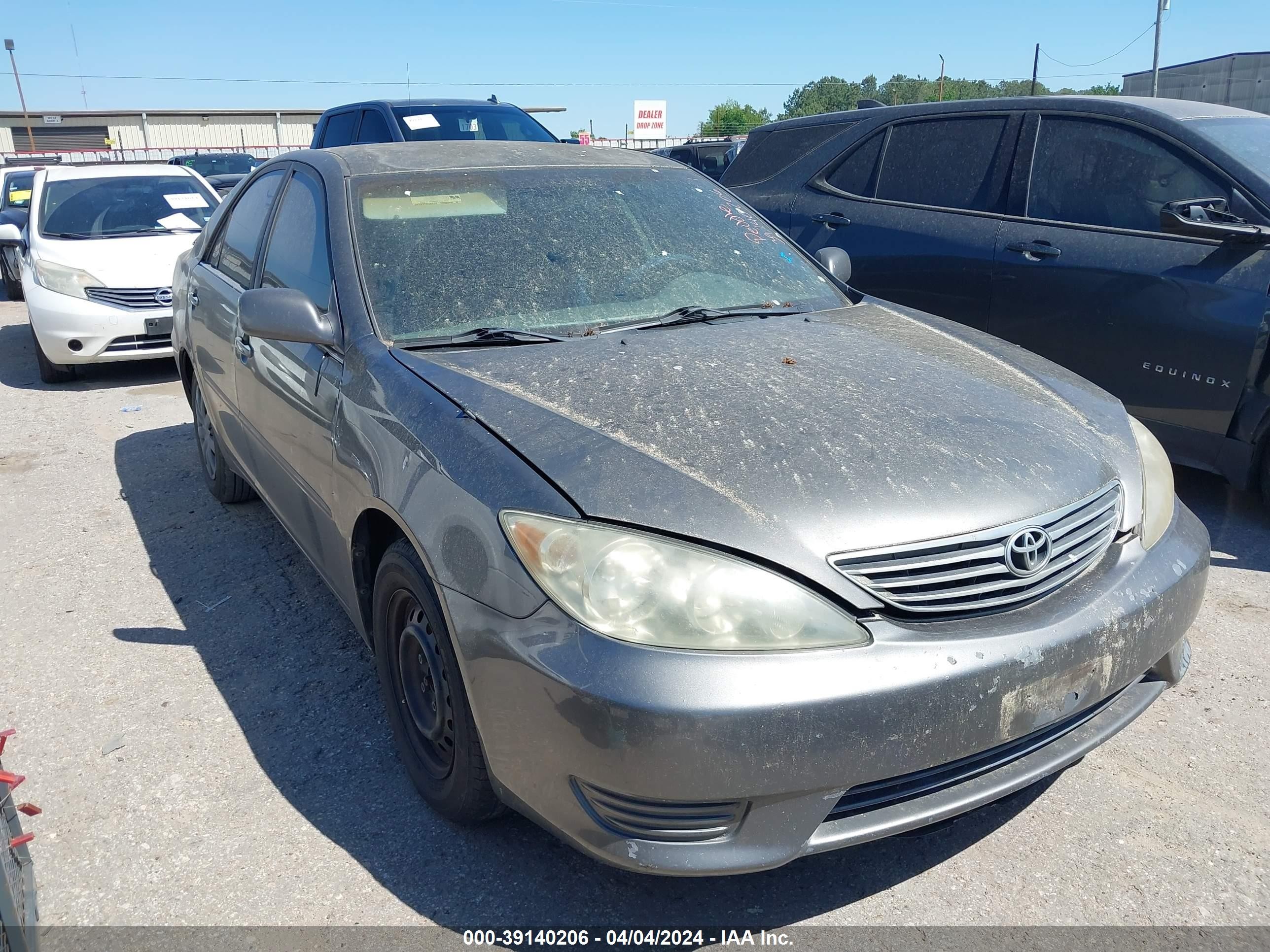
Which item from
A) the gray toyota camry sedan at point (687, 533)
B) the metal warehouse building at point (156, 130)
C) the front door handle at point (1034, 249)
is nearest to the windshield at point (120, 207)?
the gray toyota camry sedan at point (687, 533)

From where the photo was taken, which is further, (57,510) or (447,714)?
(57,510)

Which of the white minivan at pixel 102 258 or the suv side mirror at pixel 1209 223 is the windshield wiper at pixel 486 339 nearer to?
the suv side mirror at pixel 1209 223

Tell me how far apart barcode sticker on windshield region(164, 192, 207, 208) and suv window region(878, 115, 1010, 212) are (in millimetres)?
6358

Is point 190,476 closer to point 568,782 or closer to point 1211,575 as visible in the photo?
point 568,782

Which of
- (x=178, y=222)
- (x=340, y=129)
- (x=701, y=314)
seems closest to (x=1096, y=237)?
(x=701, y=314)

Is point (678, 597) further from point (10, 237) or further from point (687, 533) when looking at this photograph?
point (10, 237)

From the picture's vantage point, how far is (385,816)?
2623 mm

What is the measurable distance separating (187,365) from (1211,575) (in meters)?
4.72

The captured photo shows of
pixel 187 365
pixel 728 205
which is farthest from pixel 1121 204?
pixel 187 365

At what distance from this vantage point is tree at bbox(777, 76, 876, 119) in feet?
317

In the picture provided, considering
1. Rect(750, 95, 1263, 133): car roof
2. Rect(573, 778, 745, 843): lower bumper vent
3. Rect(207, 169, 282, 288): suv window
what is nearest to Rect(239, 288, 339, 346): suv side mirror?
Rect(207, 169, 282, 288): suv window

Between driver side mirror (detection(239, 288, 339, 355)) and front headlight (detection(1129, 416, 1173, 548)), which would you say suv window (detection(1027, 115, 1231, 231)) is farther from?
driver side mirror (detection(239, 288, 339, 355))

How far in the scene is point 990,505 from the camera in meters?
2.14

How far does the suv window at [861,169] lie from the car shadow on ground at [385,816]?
3.63 m
